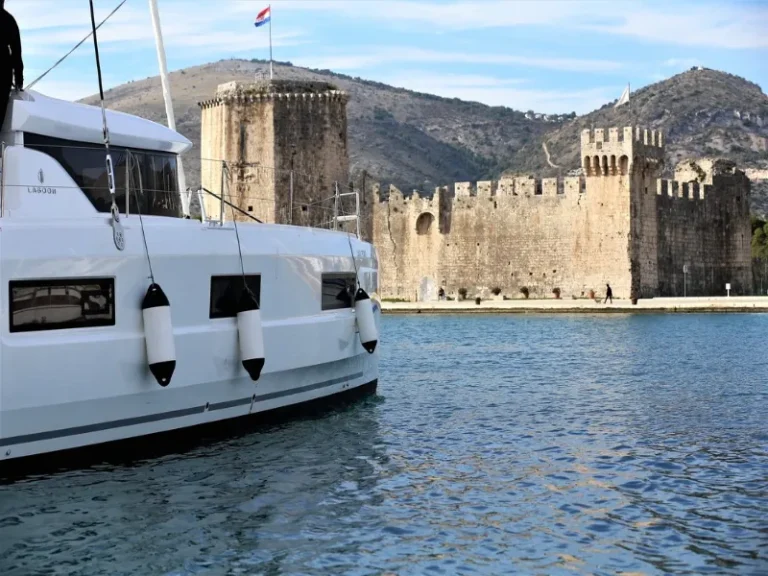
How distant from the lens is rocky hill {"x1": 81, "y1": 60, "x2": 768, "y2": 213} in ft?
333

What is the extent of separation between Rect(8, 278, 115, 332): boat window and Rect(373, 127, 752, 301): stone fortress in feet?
121

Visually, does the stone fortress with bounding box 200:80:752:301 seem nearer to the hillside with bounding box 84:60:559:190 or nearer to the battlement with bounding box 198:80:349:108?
the battlement with bounding box 198:80:349:108

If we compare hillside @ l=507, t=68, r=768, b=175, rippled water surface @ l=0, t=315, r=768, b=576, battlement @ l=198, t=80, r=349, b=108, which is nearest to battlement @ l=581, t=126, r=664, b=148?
battlement @ l=198, t=80, r=349, b=108

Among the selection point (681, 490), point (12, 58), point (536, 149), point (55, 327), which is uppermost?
point (536, 149)

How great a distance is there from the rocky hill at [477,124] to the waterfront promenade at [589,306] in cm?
4500

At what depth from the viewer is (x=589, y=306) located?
134 ft

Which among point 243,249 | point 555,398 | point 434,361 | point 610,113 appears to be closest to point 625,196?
point 434,361

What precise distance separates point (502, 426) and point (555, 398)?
2667mm

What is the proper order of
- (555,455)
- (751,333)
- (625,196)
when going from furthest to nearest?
→ 1. (625,196)
2. (751,333)
3. (555,455)

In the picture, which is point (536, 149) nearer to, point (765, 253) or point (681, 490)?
point (765, 253)

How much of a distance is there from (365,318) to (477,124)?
130253mm

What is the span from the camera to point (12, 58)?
10500 millimetres

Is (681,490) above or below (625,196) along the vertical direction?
below

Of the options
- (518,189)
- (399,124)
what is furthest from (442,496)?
(399,124)
